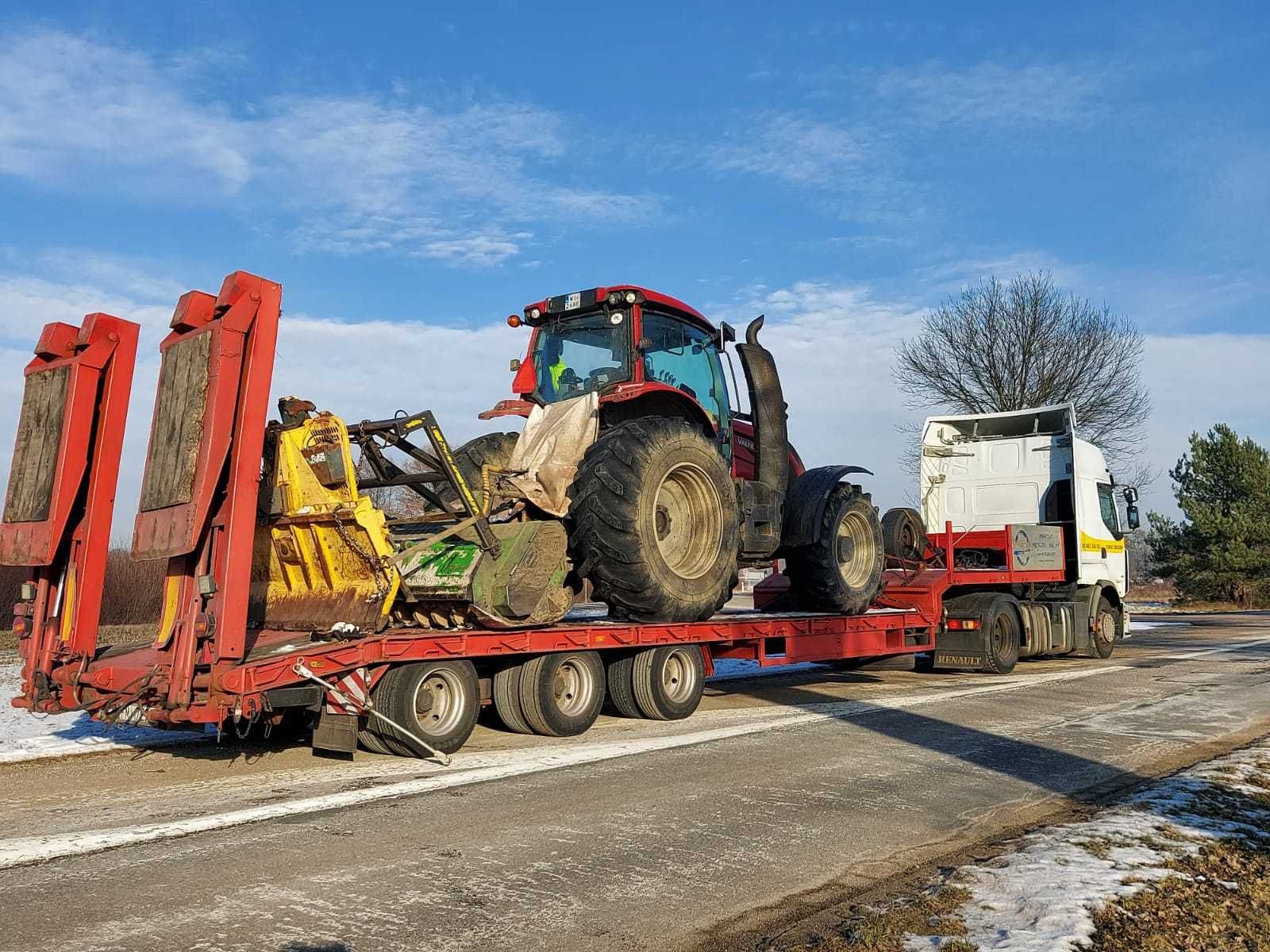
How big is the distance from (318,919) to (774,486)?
7680 millimetres

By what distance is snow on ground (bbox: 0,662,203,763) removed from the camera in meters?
8.41

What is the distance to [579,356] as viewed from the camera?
10516 millimetres

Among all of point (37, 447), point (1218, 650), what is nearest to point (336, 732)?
point (37, 447)

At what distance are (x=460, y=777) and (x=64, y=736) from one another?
4.16m

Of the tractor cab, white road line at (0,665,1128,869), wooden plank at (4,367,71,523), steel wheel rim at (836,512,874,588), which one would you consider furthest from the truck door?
wooden plank at (4,367,71,523)

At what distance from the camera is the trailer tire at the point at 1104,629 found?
677 inches

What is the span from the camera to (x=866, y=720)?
9.90 metres

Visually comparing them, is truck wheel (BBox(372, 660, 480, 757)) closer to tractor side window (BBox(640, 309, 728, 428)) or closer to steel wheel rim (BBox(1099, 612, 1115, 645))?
tractor side window (BBox(640, 309, 728, 428))

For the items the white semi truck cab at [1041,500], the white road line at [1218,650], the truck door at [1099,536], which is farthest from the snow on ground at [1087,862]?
the white road line at [1218,650]

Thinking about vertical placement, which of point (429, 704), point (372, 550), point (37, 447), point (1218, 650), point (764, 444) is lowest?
point (429, 704)

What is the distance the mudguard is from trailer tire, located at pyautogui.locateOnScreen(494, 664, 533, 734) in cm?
381

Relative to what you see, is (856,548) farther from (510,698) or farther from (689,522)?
(510,698)

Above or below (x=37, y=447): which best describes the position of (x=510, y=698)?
below

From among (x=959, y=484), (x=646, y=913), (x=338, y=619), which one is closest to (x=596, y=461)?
(x=338, y=619)
